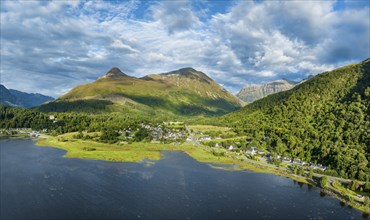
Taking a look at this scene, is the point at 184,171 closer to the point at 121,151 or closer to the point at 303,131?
the point at 121,151

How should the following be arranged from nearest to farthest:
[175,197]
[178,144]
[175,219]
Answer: [175,219] < [175,197] < [178,144]

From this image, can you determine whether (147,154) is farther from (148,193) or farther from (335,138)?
(335,138)

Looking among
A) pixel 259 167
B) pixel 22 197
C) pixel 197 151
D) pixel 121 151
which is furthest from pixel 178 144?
pixel 22 197

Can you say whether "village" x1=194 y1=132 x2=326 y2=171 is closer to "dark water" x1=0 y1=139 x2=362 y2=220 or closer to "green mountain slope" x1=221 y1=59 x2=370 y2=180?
"green mountain slope" x1=221 y1=59 x2=370 y2=180

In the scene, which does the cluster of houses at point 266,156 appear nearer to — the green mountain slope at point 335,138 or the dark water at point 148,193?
the green mountain slope at point 335,138

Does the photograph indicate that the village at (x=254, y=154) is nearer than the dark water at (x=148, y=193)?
No

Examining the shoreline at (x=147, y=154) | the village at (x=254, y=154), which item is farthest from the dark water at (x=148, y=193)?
the village at (x=254, y=154)
